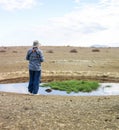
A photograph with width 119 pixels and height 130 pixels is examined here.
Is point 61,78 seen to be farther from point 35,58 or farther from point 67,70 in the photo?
point 35,58

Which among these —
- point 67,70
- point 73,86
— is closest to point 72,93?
point 73,86

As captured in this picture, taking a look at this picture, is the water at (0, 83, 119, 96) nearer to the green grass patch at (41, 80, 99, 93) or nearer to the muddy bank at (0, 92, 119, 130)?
the green grass patch at (41, 80, 99, 93)

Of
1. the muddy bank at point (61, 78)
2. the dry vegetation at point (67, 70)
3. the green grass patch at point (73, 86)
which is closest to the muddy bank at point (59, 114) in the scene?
the green grass patch at point (73, 86)

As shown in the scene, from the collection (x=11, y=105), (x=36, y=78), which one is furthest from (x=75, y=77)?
(x=11, y=105)

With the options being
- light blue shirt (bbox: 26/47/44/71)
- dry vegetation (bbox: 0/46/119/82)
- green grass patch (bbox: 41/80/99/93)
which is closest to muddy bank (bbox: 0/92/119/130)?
light blue shirt (bbox: 26/47/44/71)

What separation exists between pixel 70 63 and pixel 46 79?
275 inches

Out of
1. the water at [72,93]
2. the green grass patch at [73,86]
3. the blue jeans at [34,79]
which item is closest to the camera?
the blue jeans at [34,79]

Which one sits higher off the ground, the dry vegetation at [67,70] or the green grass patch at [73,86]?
the dry vegetation at [67,70]

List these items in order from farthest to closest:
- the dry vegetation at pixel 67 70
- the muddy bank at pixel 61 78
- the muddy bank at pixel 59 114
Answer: the dry vegetation at pixel 67 70 → the muddy bank at pixel 61 78 → the muddy bank at pixel 59 114

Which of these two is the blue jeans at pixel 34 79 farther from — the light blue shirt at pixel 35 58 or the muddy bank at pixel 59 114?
the muddy bank at pixel 59 114

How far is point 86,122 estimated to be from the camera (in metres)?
11.4

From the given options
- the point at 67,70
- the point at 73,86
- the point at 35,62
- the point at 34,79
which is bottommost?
the point at 73,86

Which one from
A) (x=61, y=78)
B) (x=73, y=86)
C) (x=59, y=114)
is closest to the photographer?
(x=59, y=114)

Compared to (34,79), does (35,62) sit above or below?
above
